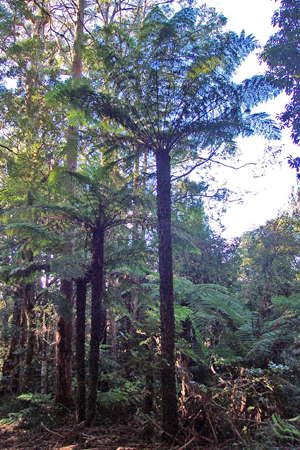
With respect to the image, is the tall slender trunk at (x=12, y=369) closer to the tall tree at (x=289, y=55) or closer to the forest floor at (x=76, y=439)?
the forest floor at (x=76, y=439)

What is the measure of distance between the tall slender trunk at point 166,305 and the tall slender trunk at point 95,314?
1010 mm

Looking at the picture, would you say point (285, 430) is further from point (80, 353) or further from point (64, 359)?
point (64, 359)

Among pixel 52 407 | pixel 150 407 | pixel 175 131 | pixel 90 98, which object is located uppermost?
pixel 90 98

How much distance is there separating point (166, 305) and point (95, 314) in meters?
1.14

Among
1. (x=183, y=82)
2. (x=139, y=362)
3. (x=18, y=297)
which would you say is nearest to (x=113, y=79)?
(x=183, y=82)

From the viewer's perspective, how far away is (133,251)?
482 cm

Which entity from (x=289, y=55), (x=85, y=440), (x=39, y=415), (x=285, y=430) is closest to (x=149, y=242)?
(x=85, y=440)

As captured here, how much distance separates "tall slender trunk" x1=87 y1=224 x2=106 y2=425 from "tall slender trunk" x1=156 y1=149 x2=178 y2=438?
1.01 m

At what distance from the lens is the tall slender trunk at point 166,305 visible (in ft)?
11.9

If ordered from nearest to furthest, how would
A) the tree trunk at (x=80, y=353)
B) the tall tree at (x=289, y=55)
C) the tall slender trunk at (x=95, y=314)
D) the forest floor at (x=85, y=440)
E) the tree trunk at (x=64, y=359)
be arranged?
the forest floor at (x=85, y=440)
the tall slender trunk at (x=95, y=314)
the tree trunk at (x=80, y=353)
the tree trunk at (x=64, y=359)
the tall tree at (x=289, y=55)

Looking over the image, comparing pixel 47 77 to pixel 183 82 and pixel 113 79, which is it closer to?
pixel 113 79

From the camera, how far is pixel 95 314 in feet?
14.5

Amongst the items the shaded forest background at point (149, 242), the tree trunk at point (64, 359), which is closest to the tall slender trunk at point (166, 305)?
the shaded forest background at point (149, 242)

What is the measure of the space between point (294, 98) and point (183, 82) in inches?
203
